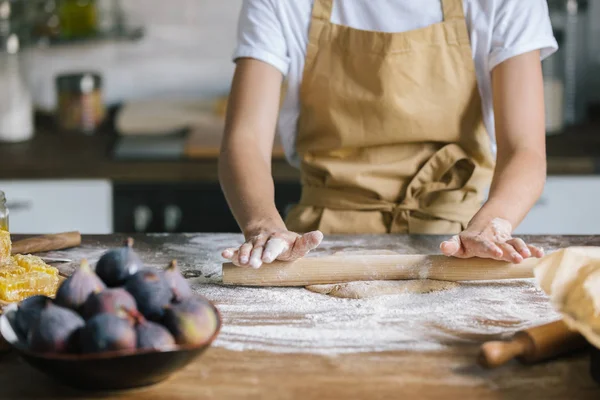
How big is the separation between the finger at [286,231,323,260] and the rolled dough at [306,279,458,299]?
0.06m

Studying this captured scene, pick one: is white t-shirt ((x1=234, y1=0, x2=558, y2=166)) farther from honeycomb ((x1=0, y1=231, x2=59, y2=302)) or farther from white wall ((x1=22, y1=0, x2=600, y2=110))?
white wall ((x1=22, y1=0, x2=600, y2=110))

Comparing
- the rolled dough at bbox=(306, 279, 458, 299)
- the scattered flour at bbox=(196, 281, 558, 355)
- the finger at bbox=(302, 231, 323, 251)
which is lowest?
the rolled dough at bbox=(306, 279, 458, 299)

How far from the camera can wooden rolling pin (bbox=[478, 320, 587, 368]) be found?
0.99 metres

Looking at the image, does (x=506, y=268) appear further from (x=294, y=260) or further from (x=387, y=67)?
(x=387, y=67)

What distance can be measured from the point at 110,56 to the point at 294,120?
142 centimetres

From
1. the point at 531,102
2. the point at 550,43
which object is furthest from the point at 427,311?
the point at 550,43

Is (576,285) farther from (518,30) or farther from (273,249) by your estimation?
(518,30)

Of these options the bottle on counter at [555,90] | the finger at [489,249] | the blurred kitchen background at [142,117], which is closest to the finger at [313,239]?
the finger at [489,249]

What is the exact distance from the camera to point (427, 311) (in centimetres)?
122

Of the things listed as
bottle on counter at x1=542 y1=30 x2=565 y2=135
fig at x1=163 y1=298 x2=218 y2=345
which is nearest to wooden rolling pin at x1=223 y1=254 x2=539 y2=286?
fig at x1=163 y1=298 x2=218 y2=345

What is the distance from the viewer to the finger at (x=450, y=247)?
1.33 m

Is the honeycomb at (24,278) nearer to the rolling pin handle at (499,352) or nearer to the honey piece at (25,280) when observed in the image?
the honey piece at (25,280)

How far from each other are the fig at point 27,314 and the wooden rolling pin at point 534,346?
0.51 m

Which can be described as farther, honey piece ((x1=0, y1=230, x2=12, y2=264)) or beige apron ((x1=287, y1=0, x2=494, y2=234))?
beige apron ((x1=287, y1=0, x2=494, y2=234))
